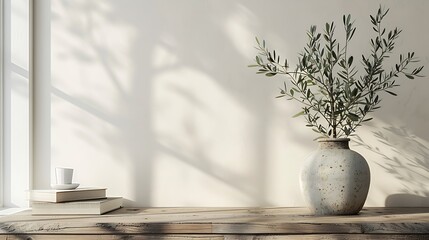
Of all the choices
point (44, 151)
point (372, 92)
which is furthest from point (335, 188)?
point (44, 151)

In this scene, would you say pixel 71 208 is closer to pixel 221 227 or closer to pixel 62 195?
pixel 62 195

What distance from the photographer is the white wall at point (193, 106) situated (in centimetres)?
244

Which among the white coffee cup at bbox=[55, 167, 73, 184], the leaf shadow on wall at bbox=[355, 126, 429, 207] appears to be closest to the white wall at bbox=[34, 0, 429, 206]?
the leaf shadow on wall at bbox=[355, 126, 429, 207]

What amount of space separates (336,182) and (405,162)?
1.55 feet

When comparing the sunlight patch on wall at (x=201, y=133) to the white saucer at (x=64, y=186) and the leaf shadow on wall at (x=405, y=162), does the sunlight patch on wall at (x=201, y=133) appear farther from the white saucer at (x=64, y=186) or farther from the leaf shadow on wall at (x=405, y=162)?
the leaf shadow on wall at (x=405, y=162)

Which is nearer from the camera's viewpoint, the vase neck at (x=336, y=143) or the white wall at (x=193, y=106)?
the vase neck at (x=336, y=143)

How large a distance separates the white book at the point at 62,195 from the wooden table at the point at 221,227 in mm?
121

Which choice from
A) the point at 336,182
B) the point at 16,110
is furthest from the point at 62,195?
the point at 336,182

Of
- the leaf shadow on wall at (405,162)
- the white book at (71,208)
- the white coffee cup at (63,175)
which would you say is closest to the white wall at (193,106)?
the leaf shadow on wall at (405,162)

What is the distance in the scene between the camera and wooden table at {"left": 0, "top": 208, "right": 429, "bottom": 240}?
75.2 inches

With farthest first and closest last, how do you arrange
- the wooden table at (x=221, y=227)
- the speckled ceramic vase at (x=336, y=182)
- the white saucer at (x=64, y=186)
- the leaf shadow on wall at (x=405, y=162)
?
1. the leaf shadow on wall at (x=405, y=162)
2. the white saucer at (x=64, y=186)
3. the speckled ceramic vase at (x=336, y=182)
4. the wooden table at (x=221, y=227)

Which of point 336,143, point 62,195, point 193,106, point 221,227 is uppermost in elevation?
point 193,106

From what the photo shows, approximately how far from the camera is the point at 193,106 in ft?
8.17

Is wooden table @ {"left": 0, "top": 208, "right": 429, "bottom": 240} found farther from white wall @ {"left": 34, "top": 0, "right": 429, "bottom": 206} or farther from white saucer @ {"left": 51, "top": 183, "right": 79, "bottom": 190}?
white wall @ {"left": 34, "top": 0, "right": 429, "bottom": 206}
